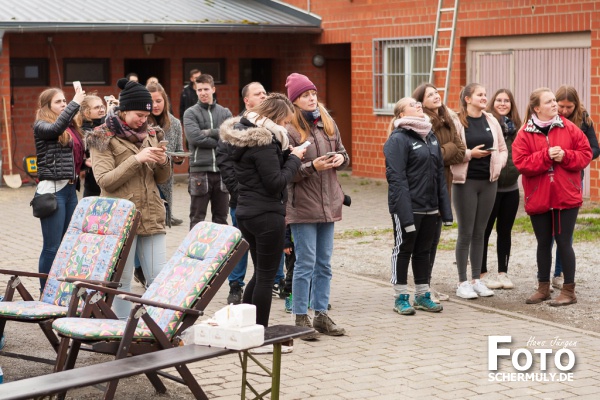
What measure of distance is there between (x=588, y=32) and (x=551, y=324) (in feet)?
27.7

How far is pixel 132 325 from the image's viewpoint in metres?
5.83

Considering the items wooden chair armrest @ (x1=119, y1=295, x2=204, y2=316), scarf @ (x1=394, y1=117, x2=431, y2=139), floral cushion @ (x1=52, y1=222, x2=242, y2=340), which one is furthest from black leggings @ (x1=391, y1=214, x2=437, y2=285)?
wooden chair armrest @ (x1=119, y1=295, x2=204, y2=316)

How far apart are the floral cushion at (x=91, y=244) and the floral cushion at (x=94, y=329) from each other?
80 centimetres

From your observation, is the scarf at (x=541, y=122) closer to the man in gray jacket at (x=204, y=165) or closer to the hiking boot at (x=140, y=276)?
the man in gray jacket at (x=204, y=165)

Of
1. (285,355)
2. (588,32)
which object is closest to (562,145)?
(285,355)

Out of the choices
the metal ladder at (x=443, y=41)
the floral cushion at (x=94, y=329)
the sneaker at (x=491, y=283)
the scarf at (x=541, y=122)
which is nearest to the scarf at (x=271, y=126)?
the floral cushion at (x=94, y=329)

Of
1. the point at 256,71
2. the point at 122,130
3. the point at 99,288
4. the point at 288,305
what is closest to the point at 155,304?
the point at 99,288

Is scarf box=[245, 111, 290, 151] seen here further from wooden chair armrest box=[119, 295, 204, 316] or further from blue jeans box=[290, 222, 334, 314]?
wooden chair armrest box=[119, 295, 204, 316]

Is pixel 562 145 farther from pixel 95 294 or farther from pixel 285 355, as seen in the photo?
pixel 95 294

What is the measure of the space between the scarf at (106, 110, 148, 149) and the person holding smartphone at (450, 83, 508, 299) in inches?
109

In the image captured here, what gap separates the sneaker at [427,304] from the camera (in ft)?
27.8

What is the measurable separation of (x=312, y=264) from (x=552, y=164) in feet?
7.57

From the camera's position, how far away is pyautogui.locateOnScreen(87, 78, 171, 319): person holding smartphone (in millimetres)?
7449

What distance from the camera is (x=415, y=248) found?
8.46 meters
